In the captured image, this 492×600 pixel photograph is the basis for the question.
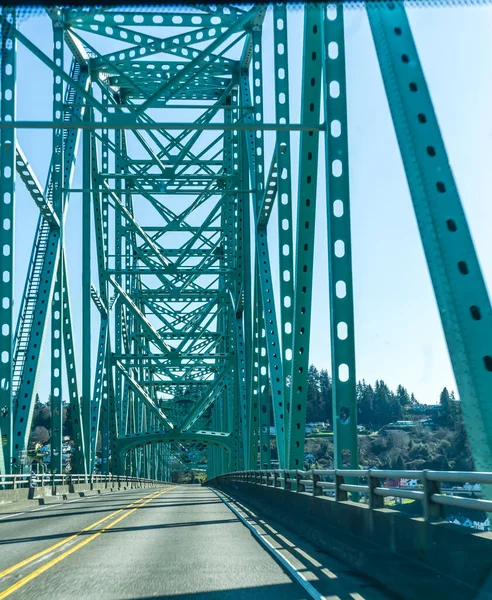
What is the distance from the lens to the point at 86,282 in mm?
37094

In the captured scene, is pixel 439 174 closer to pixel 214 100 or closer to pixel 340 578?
Result: pixel 340 578

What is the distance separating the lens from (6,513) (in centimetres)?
2095

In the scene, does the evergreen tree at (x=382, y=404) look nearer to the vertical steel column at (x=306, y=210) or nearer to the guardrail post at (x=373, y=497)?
the vertical steel column at (x=306, y=210)

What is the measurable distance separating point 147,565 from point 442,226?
4.78 metres

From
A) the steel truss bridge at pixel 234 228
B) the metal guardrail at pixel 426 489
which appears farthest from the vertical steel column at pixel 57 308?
the metal guardrail at pixel 426 489

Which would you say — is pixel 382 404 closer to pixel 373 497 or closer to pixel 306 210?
pixel 306 210

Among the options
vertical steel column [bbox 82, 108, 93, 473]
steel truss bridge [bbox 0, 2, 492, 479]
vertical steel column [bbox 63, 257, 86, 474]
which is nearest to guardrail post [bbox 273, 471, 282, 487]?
steel truss bridge [bbox 0, 2, 492, 479]

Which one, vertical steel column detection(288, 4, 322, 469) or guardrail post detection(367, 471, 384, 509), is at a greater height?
vertical steel column detection(288, 4, 322, 469)

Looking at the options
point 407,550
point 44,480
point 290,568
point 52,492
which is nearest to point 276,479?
point 290,568

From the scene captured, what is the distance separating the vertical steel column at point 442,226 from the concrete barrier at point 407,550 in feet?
3.13

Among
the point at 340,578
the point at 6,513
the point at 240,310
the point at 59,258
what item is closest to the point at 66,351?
the point at 59,258

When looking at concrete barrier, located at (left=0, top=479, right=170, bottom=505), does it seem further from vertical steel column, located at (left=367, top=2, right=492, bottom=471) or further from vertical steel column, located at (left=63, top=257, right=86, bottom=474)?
vertical steel column, located at (left=367, top=2, right=492, bottom=471)

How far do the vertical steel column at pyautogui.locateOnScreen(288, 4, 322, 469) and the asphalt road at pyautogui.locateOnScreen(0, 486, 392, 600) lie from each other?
10.1ft

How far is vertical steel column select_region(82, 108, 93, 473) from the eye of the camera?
3500 centimetres
